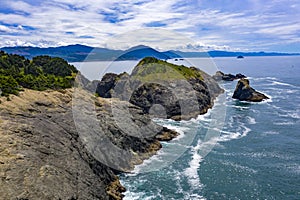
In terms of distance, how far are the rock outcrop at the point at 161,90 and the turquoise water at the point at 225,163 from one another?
7.71 metres

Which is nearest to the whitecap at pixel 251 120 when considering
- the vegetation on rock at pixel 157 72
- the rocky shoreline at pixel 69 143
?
the rocky shoreline at pixel 69 143

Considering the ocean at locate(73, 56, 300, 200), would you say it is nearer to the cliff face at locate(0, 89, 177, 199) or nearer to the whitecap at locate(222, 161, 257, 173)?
the whitecap at locate(222, 161, 257, 173)

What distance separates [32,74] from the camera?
72625 millimetres

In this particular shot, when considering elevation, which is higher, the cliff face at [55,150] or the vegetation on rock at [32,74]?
the vegetation on rock at [32,74]

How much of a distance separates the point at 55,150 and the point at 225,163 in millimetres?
30990

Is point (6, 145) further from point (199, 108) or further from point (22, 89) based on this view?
point (199, 108)

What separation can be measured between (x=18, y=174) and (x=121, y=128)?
2996cm

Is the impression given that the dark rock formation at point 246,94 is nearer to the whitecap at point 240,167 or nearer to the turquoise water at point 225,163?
the turquoise water at point 225,163

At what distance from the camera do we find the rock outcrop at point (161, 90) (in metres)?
90.1

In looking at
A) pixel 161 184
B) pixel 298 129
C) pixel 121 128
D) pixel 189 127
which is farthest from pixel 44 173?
pixel 298 129

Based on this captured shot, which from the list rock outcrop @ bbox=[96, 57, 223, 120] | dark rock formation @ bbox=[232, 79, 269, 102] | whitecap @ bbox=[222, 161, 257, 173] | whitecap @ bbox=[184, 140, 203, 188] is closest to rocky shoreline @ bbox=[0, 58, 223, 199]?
whitecap @ bbox=[184, 140, 203, 188]

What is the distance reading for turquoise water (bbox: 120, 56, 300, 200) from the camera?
137 feet

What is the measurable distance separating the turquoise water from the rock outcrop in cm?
771

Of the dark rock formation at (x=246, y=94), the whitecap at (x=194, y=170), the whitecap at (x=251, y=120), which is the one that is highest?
the dark rock formation at (x=246, y=94)
